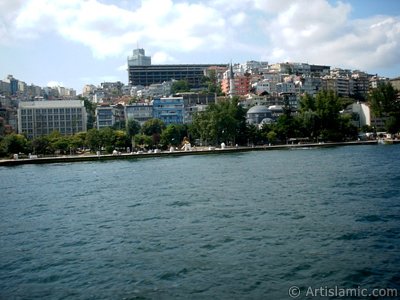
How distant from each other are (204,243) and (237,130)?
2988 inches

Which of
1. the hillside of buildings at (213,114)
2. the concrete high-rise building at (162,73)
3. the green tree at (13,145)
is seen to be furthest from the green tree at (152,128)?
the concrete high-rise building at (162,73)

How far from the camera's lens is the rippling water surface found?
1094cm

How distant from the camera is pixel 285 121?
3649 inches

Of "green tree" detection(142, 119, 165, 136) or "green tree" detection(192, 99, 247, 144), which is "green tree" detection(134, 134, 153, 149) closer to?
"green tree" detection(142, 119, 165, 136)

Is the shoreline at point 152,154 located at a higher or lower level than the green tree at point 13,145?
lower

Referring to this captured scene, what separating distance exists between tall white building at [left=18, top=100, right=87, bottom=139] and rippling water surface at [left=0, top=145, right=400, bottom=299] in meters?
91.5

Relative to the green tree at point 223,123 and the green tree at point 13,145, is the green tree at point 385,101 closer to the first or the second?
the green tree at point 223,123

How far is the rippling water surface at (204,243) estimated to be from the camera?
1094 centimetres

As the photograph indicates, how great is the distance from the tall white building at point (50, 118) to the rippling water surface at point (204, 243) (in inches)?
3604

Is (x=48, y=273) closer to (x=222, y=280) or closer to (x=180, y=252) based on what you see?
(x=180, y=252)

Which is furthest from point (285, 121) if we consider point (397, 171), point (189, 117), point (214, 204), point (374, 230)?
point (374, 230)

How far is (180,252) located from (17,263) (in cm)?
491

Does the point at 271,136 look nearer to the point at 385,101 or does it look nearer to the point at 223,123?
the point at 223,123

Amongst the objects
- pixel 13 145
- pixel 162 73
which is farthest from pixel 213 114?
pixel 162 73
